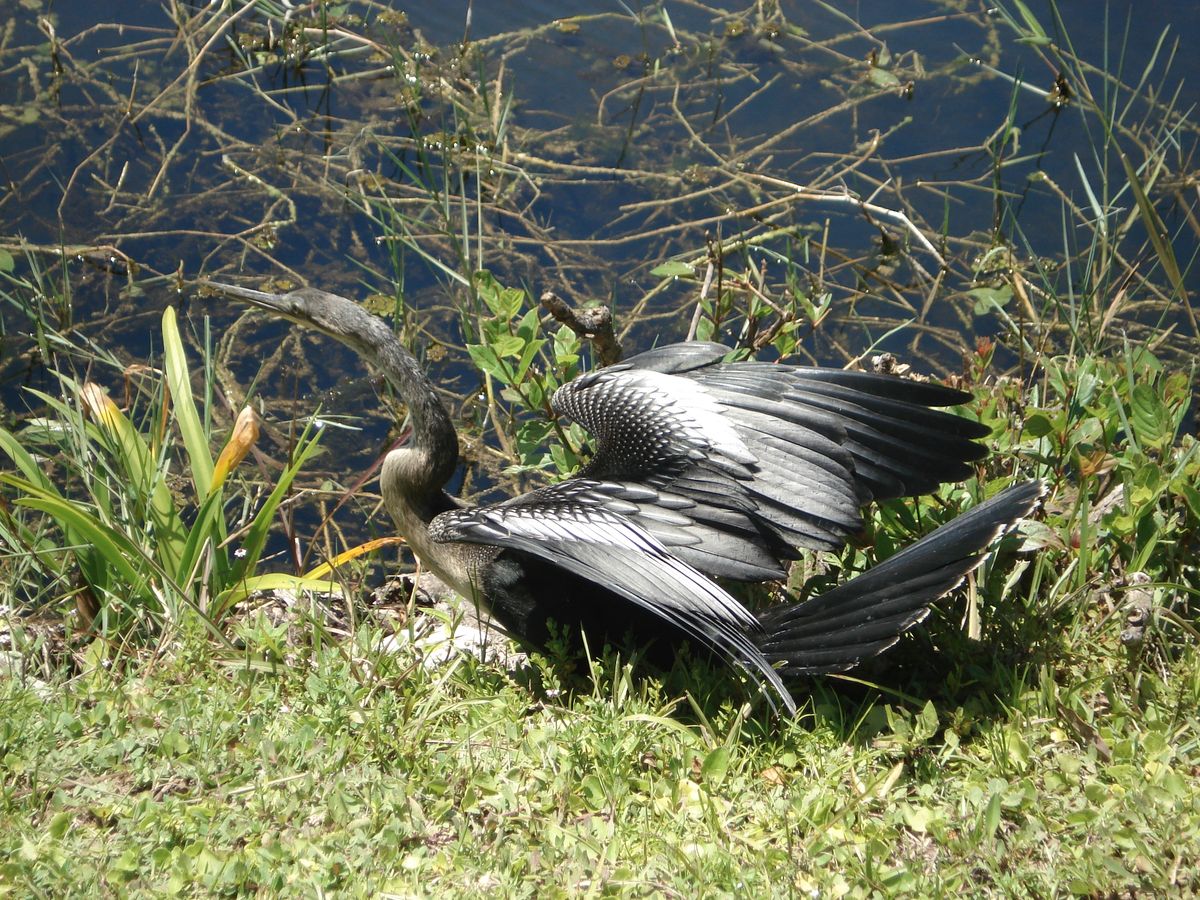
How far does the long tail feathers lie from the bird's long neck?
3.28 ft

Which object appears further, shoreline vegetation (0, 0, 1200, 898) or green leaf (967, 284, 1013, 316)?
green leaf (967, 284, 1013, 316)

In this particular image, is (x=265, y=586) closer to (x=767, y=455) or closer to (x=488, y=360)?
(x=488, y=360)

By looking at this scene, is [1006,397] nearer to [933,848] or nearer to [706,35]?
[933,848]

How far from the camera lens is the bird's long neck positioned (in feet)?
10.3

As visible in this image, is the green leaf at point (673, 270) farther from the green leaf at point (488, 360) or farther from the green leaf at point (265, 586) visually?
the green leaf at point (265, 586)

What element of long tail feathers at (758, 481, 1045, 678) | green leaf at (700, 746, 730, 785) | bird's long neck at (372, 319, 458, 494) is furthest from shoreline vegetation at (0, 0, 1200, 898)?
bird's long neck at (372, 319, 458, 494)

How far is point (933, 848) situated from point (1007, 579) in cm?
98

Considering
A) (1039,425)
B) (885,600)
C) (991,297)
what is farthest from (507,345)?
(991,297)

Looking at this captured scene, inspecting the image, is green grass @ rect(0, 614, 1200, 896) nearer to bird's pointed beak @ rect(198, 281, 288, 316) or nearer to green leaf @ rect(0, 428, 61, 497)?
green leaf @ rect(0, 428, 61, 497)

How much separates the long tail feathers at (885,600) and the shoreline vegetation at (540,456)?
19 cm

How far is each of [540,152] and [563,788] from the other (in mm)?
4137

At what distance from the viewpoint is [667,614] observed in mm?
2500

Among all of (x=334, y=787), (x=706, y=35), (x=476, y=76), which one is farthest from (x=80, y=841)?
(x=706, y=35)

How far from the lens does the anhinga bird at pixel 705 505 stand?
2.53m
